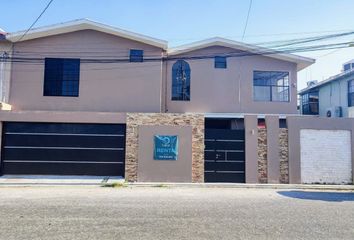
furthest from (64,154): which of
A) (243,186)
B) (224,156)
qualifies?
(243,186)

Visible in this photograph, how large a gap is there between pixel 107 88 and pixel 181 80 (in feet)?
14.3

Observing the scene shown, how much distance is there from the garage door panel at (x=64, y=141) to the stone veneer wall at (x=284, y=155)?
294 inches

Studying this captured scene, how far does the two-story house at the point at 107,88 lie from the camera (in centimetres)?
1588

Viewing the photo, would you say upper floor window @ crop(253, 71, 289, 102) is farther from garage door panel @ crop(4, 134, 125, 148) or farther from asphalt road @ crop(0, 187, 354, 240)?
asphalt road @ crop(0, 187, 354, 240)

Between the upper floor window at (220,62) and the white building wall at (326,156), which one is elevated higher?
the upper floor window at (220,62)

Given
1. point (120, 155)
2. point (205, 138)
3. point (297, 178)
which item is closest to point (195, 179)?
point (205, 138)

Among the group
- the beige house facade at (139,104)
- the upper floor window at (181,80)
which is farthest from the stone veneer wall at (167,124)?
the upper floor window at (181,80)

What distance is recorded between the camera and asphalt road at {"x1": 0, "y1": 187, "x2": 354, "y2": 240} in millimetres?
6602

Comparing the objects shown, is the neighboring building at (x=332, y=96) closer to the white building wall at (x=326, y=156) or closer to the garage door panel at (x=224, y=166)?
the white building wall at (x=326, y=156)

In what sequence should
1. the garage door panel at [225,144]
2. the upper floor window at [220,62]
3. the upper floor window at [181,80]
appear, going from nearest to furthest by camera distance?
the garage door panel at [225,144]
the upper floor window at [181,80]
the upper floor window at [220,62]

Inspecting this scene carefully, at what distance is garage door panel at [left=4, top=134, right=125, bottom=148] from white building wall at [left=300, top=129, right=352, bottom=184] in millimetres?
8689

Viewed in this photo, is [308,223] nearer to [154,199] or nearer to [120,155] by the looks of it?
[154,199]

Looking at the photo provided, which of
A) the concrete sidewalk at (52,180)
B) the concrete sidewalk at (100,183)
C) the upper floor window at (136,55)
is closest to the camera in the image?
the concrete sidewalk at (52,180)

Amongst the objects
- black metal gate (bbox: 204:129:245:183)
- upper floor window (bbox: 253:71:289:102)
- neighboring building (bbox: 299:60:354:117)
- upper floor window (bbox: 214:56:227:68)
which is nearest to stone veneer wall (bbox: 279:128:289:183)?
black metal gate (bbox: 204:129:245:183)
